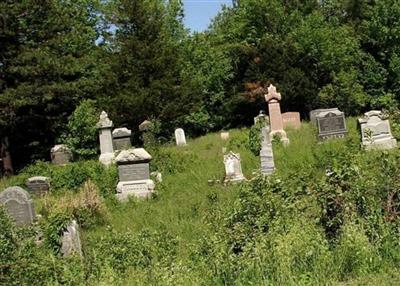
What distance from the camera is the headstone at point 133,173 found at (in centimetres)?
1627

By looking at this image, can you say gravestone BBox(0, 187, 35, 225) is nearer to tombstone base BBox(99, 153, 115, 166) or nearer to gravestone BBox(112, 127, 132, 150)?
tombstone base BBox(99, 153, 115, 166)

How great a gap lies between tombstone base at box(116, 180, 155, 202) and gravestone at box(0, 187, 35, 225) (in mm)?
3429

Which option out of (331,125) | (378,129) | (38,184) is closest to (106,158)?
(38,184)

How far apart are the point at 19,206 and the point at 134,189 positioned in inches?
158

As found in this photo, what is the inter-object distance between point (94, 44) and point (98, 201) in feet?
93.1

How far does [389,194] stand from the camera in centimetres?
608

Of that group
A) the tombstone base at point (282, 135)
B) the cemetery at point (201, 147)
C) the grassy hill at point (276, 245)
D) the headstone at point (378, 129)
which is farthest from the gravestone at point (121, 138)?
the grassy hill at point (276, 245)

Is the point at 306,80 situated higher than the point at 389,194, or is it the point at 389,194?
the point at 306,80

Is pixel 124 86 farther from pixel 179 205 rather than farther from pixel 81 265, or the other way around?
pixel 81 265

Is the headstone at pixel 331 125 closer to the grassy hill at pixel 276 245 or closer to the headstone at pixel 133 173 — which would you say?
the headstone at pixel 133 173

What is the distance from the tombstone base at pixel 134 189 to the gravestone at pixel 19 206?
11.3ft

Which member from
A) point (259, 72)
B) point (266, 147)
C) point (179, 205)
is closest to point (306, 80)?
point (259, 72)

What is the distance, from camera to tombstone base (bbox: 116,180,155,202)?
1598cm

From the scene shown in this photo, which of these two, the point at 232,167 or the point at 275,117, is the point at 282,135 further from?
the point at 232,167
